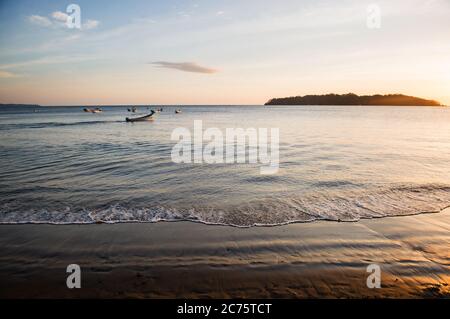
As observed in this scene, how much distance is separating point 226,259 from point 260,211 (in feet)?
10.3

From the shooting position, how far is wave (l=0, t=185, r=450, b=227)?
25.3 feet

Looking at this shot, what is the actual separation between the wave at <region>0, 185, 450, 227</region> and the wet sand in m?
0.44

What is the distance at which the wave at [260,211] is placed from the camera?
25.3ft

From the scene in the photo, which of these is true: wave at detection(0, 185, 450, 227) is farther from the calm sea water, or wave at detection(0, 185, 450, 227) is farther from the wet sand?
the wet sand

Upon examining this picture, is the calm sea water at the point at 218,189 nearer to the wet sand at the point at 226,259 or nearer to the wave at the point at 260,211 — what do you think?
the wave at the point at 260,211

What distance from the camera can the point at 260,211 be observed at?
8.39 meters

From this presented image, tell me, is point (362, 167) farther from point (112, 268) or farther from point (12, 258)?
point (12, 258)

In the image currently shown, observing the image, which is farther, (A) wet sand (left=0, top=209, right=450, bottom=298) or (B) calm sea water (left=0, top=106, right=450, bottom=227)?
(B) calm sea water (left=0, top=106, right=450, bottom=227)

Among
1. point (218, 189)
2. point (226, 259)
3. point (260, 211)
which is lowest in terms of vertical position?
point (226, 259)

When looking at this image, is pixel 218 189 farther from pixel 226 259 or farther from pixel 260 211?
pixel 226 259

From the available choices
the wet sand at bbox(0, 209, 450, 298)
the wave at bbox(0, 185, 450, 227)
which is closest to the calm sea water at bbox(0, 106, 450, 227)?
the wave at bbox(0, 185, 450, 227)

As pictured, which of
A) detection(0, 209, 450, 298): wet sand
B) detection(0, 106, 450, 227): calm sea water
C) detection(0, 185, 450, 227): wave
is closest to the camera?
detection(0, 209, 450, 298): wet sand

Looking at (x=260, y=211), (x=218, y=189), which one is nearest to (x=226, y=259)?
(x=260, y=211)
